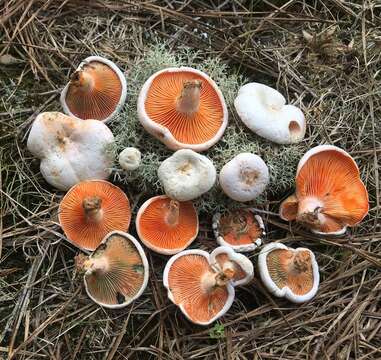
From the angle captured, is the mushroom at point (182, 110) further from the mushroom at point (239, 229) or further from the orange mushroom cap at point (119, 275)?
the orange mushroom cap at point (119, 275)

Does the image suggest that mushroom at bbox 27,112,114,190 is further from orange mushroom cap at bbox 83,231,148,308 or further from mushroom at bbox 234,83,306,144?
mushroom at bbox 234,83,306,144

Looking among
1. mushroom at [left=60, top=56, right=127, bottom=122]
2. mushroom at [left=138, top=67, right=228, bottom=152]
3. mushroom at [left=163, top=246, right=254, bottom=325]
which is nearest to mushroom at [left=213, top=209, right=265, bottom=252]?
mushroom at [left=163, top=246, right=254, bottom=325]

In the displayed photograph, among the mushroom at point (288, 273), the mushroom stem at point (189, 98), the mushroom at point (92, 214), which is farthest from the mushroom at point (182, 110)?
the mushroom at point (288, 273)

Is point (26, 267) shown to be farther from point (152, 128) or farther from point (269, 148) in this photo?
point (269, 148)

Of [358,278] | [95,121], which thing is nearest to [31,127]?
[95,121]

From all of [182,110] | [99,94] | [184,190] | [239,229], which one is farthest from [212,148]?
[99,94]
